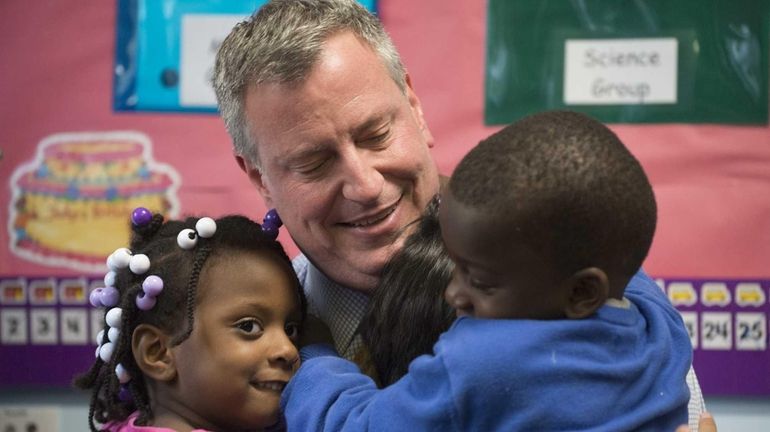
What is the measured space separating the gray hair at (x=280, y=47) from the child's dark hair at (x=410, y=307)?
0.37 metres

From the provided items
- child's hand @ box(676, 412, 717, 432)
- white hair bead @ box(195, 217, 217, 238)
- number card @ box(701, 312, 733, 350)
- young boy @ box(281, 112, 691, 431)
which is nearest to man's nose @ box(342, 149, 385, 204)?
white hair bead @ box(195, 217, 217, 238)

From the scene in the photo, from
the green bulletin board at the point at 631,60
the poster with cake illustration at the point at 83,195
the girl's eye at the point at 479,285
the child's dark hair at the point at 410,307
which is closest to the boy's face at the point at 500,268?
the girl's eye at the point at 479,285

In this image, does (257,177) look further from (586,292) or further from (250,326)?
(586,292)

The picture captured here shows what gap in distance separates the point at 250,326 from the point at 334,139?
322 mm

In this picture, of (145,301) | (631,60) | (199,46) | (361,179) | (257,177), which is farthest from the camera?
(199,46)

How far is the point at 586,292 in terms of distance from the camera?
101cm

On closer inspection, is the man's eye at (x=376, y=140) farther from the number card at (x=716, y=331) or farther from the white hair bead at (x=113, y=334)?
the number card at (x=716, y=331)

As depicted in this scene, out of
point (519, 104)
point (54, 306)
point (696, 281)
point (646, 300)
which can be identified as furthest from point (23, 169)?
point (646, 300)

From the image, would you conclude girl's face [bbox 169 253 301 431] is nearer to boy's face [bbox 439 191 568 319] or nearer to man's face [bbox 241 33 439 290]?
man's face [bbox 241 33 439 290]

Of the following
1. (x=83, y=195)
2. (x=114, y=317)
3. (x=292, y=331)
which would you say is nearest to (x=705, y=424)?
(x=292, y=331)

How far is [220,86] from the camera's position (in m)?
1.68

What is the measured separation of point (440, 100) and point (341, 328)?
0.99 metres

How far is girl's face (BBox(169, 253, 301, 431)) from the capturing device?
132cm

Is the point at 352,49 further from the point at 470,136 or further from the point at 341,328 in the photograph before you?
the point at 470,136
